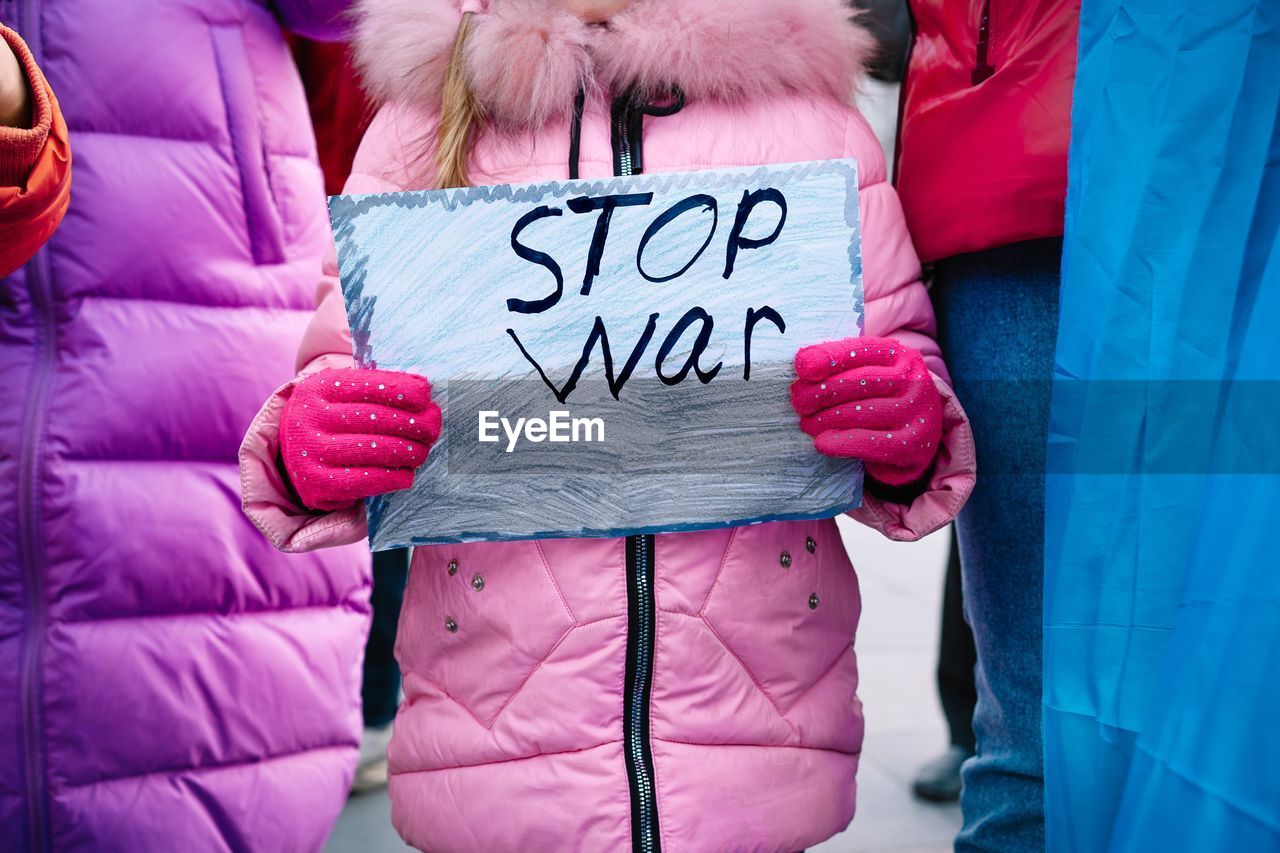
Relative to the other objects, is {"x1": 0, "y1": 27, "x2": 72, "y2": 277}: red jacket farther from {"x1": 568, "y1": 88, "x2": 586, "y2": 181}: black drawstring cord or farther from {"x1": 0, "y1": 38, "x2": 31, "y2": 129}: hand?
{"x1": 568, "y1": 88, "x2": 586, "y2": 181}: black drawstring cord

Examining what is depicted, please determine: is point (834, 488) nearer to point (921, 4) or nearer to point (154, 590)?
point (921, 4)

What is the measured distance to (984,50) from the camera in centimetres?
102

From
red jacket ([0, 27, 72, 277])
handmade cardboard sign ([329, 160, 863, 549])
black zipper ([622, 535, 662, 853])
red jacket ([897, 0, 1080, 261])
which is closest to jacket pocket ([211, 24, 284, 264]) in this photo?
red jacket ([0, 27, 72, 277])

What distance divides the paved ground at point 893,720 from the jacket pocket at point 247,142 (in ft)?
3.49

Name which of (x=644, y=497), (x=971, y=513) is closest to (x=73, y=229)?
(x=644, y=497)

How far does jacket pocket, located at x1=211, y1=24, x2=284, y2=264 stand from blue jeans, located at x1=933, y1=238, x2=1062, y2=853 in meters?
0.72

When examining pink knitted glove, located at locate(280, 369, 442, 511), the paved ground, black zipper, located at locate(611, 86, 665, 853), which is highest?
pink knitted glove, located at locate(280, 369, 442, 511)

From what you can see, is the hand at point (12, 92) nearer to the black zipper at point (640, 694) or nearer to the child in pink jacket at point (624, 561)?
the child in pink jacket at point (624, 561)

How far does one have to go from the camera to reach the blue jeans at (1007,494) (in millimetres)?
1072

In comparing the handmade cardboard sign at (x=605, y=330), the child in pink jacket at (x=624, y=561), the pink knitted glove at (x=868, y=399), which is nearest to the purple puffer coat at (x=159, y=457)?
the child in pink jacket at (x=624, y=561)

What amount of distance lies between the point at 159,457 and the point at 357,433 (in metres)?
0.40

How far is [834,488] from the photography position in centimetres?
95

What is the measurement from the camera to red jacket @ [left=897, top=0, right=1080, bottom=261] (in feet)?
3.17

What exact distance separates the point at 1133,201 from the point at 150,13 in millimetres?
958
